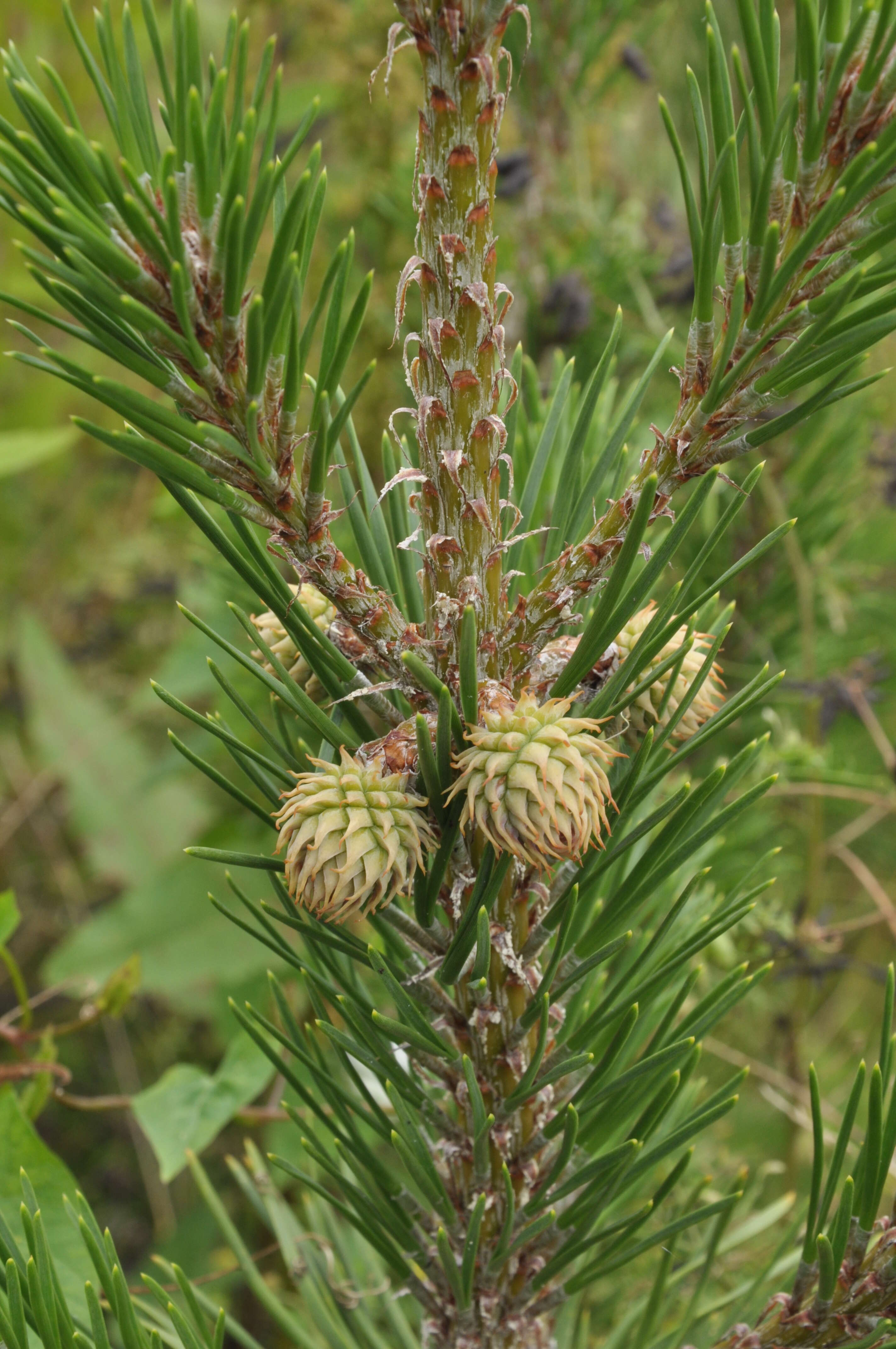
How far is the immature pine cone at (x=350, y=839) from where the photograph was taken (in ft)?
1.12

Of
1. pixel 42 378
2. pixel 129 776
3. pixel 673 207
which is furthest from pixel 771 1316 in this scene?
pixel 42 378

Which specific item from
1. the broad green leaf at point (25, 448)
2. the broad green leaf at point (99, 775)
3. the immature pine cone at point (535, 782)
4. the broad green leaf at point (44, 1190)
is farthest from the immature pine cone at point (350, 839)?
the broad green leaf at point (99, 775)

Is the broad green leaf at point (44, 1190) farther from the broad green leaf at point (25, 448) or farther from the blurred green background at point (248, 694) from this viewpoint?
the broad green leaf at point (25, 448)

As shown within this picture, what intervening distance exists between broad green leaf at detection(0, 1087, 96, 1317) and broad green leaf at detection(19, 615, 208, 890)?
45.6 inches

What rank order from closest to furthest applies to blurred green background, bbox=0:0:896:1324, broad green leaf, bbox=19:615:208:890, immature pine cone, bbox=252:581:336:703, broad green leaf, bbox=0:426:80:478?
immature pine cone, bbox=252:581:336:703
blurred green background, bbox=0:0:896:1324
broad green leaf, bbox=0:426:80:478
broad green leaf, bbox=19:615:208:890

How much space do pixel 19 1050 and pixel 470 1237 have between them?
52 centimetres

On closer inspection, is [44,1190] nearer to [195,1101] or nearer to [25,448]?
[195,1101]

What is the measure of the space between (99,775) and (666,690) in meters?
1.59

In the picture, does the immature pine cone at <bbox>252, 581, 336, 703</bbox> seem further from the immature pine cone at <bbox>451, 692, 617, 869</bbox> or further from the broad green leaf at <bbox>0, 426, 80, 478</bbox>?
the broad green leaf at <bbox>0, 426, 80, 478</bbox>

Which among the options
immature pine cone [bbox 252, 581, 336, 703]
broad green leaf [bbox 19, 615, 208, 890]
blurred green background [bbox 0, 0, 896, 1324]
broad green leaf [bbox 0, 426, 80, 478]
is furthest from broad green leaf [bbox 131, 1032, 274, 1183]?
broad green leaf [bbox 19, 615, 208, 890]

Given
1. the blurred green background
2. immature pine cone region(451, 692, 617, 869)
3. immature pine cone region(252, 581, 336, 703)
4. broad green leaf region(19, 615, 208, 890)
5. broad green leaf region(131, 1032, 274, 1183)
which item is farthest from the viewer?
broad green leaf region(19, 615, 208, 890)

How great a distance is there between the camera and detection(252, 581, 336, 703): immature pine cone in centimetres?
44

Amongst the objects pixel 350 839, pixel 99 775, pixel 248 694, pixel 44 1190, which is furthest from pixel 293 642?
pixel 99 775

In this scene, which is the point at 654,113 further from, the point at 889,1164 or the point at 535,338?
the point at 889,1164
